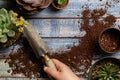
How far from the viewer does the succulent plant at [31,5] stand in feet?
6.07

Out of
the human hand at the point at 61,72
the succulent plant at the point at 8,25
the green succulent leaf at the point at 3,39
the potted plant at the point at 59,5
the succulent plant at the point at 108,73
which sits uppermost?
the potted plant at the point at 59,5

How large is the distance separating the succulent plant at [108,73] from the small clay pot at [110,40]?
0.27 feet

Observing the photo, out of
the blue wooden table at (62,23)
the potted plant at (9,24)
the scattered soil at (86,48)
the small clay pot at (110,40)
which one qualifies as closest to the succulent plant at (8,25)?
the potted plant at (9,24)

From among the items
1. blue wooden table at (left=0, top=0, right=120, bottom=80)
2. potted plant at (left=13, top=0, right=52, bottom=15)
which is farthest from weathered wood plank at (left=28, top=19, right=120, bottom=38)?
potted plant at (left=13, top=0, right=52, bottom=15)

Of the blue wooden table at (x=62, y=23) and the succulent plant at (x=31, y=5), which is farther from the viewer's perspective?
the blue wooden table at (x=62, y=23)

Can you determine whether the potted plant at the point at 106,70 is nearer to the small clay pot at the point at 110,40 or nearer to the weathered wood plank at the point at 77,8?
the small clay pot at the point at 110,40

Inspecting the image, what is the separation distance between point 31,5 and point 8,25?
0.14 meters

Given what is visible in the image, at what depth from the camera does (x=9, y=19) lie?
73.3 inches

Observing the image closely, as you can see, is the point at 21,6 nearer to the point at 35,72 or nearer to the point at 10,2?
the point at 10,2

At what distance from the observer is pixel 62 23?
6.58ft

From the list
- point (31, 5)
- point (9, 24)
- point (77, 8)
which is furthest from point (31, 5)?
point (77, 8)

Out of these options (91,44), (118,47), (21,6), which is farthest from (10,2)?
(118,47)

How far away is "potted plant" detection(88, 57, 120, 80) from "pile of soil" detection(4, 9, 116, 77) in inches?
1.7

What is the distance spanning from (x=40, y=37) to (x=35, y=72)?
17cm
